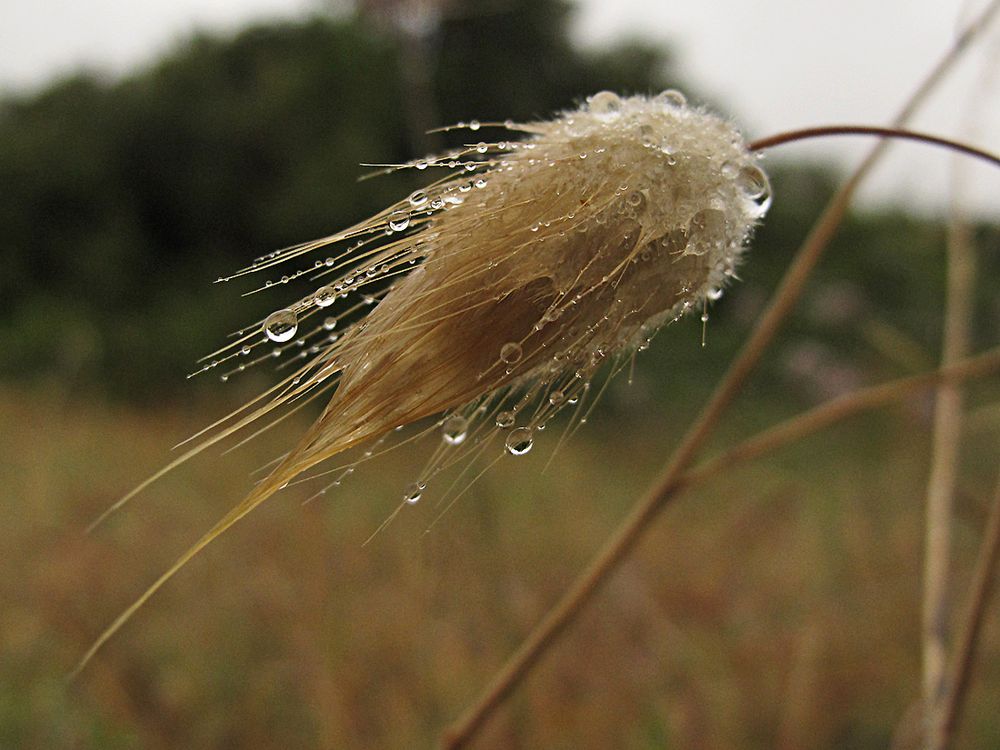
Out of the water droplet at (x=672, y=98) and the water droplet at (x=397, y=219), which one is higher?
the water droplet at (x=672, y=98)

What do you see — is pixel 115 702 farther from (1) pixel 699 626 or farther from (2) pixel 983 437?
(2) pixel 983 437

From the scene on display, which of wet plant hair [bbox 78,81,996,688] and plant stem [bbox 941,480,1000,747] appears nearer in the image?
wet plant hair [bbox 78,81,996,688]

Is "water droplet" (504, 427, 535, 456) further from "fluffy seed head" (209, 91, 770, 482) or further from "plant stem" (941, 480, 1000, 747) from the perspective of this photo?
"plant stem" (941, 480, 1000, 747)

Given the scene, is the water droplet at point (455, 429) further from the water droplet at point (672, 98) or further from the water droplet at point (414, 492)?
the water droplet at point (672, 98)

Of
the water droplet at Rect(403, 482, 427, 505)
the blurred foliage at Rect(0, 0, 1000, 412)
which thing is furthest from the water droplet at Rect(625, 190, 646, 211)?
the blurred foliage at Rect(0, 0, 1000, 412)

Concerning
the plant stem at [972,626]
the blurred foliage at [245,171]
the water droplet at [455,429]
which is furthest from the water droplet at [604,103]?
the blurred foliage at [245,171]

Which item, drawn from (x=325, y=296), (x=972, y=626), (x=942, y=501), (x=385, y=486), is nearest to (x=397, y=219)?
(x=325, y=296)

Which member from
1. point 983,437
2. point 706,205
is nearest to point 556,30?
point 983,437
